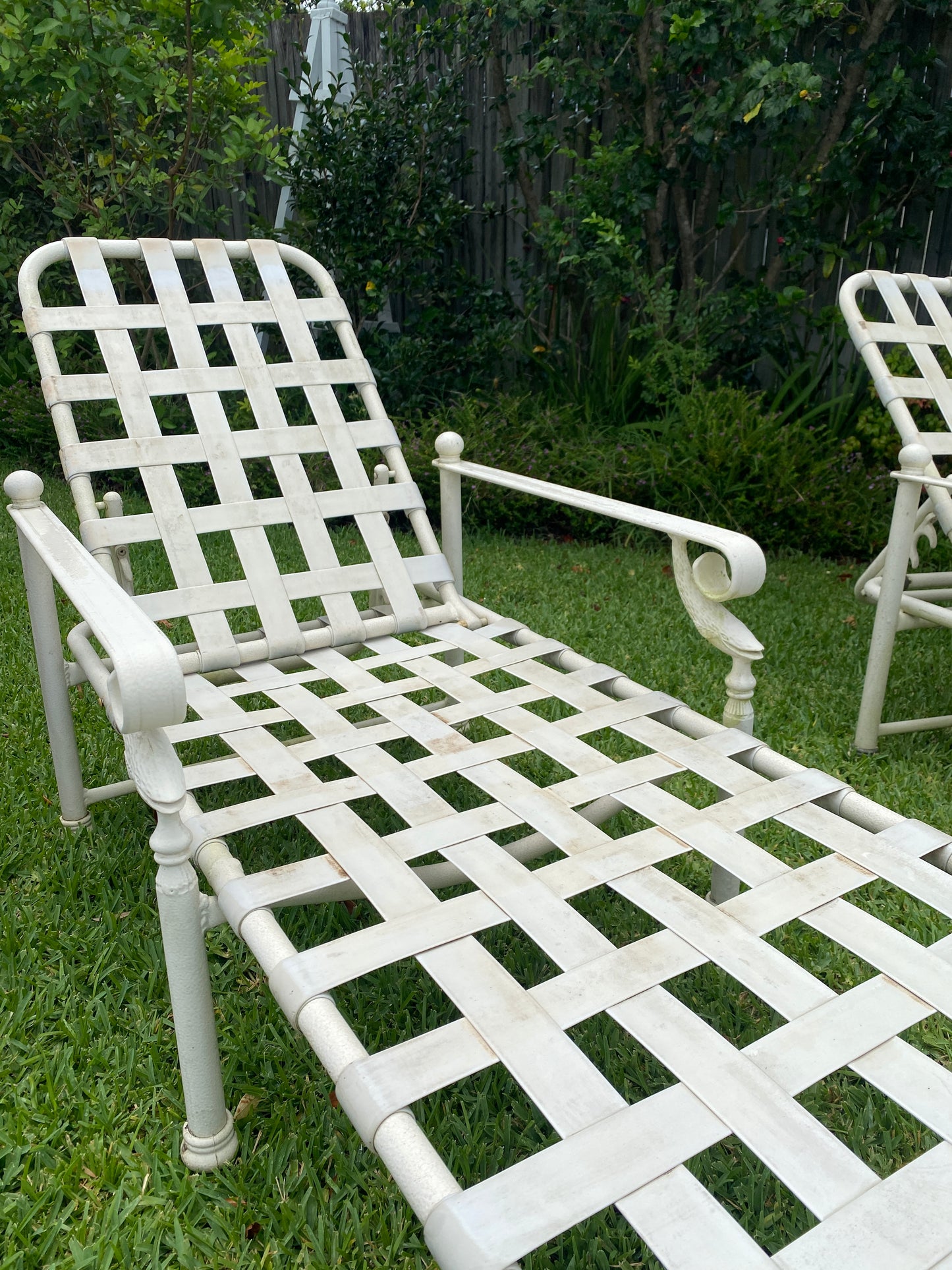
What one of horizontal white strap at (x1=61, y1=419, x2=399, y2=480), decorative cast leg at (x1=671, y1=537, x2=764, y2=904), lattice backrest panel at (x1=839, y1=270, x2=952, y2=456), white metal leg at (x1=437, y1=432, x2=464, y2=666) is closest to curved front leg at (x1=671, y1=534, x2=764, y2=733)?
decorative cast leg at (x1=671, y1=537, x2=764, y2=904)

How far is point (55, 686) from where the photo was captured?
180cm

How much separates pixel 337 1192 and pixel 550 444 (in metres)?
3.44

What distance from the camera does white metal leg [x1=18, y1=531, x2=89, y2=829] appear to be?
1.72 metres

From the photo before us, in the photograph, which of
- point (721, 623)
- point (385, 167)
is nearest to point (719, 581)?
point (721, 623)

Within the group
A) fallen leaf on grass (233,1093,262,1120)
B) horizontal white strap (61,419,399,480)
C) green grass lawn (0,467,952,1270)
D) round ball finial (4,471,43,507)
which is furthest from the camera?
horizontal white strap (61,419,399,480)

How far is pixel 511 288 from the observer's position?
16.5ft

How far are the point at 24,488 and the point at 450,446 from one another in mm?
844

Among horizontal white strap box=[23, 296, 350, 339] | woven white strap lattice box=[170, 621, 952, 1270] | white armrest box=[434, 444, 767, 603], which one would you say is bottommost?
woven white strap lattice box=[170, 621, 952, 1270]

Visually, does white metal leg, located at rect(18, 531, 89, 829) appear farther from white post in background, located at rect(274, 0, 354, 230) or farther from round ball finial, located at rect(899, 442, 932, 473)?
white post in background, located at rect(274, 0, 354, 230)

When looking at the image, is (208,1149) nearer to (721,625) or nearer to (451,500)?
(721,625)

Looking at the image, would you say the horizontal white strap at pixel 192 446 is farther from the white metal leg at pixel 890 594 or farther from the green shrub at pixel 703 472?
the green shrub at pixel 703 472

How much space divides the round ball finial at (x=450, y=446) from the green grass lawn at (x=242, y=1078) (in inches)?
33.5

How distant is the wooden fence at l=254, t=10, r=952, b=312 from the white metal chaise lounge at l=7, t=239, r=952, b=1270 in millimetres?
2949

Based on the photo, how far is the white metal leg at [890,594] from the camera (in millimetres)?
2115
